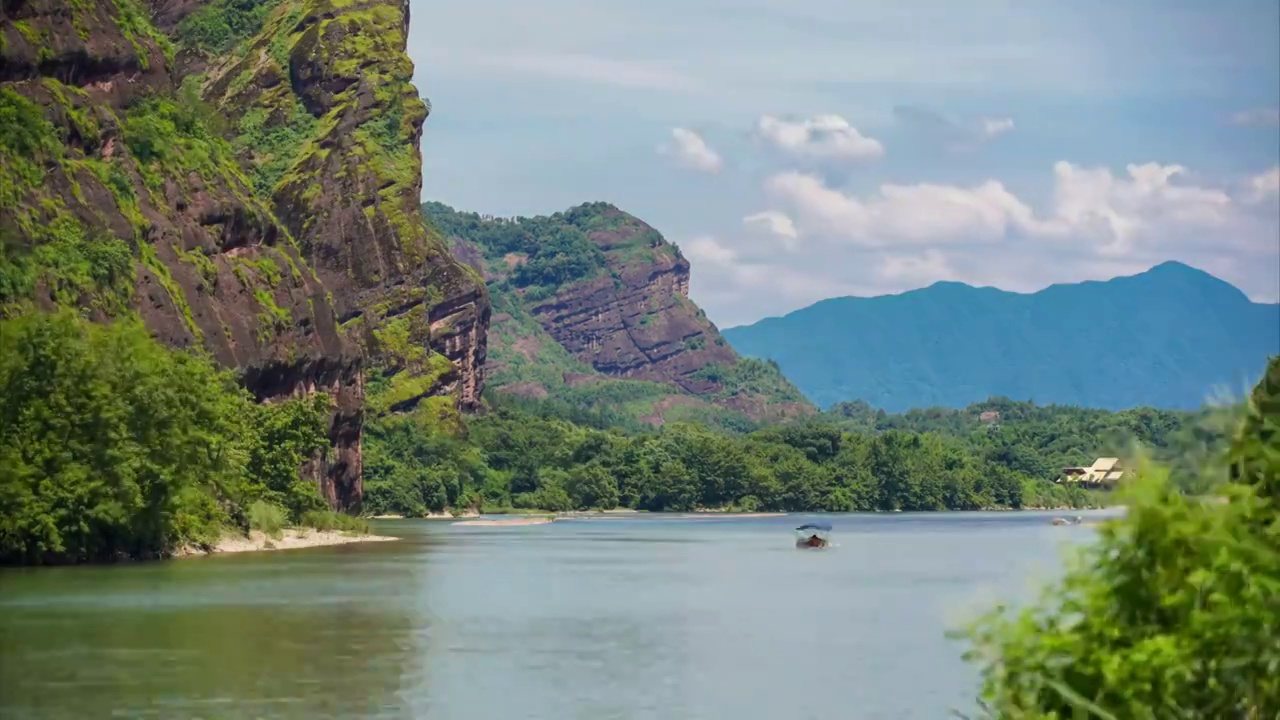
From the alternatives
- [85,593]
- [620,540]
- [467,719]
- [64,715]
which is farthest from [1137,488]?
[620,540]

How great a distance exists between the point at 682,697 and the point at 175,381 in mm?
56925

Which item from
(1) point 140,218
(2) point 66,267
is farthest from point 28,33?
(2) point 66,267

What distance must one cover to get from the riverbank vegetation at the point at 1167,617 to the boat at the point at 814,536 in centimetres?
11506

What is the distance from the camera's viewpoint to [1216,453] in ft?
61.6

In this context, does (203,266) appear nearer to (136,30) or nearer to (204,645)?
(136,30)

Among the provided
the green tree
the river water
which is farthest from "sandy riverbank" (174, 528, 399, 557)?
the green tree

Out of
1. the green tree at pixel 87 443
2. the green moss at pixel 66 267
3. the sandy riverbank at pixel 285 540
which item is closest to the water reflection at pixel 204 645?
the green tree at pixel 87 443

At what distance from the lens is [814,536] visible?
13550cm

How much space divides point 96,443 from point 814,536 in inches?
2291

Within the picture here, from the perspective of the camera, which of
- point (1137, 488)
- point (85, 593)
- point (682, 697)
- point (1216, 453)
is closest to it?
point (1137, 488)

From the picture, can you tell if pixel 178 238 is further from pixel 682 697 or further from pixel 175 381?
pixel 682 697

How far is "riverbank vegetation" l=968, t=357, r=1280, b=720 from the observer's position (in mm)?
16750

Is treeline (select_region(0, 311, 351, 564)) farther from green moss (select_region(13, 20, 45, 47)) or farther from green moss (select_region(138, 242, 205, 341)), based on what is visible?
green moss (select_region(13, 20, 45, 47))

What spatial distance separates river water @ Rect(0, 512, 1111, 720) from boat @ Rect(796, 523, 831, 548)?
23026 millimetres
